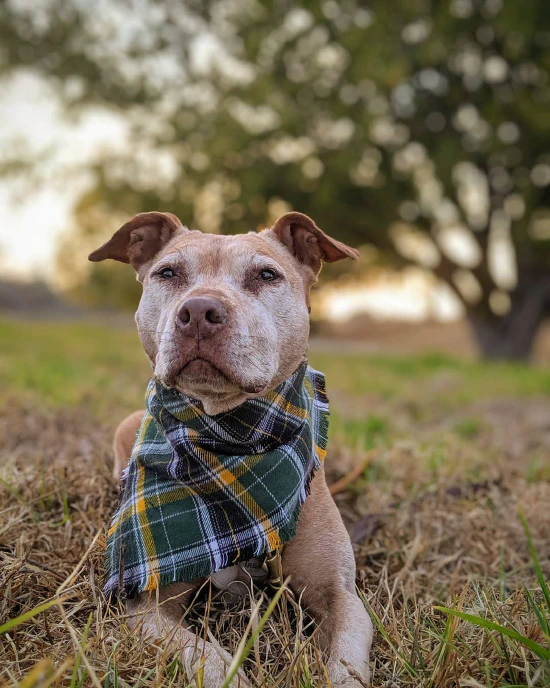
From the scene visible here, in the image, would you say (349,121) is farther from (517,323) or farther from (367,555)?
(367,555)

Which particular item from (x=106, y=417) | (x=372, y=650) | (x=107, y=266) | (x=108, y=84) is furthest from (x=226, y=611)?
(x=107, y=266)

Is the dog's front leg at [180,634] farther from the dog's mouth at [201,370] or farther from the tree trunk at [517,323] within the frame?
the tree trunk at [517,323]

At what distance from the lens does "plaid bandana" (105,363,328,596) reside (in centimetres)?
227

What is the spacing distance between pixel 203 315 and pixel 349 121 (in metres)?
14.0

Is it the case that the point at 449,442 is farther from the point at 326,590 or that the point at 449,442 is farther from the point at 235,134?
the point at 235,134

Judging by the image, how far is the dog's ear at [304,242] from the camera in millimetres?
2732

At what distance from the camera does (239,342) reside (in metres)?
2.16

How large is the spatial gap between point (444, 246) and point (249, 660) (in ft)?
54.4

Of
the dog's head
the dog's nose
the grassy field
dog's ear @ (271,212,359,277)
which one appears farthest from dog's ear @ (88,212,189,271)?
the grassy field

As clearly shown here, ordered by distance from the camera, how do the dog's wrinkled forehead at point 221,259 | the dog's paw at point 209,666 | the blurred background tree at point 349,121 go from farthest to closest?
the blurred background tree at point 349,121
the dog's wrinkled forehead at point 221,259
the dog's paw at point 209,666

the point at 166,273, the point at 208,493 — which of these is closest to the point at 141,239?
the point at 166,273

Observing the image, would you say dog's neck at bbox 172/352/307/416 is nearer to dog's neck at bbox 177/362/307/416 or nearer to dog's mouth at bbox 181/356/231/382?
dog's neck at bbox 177/362/307/416

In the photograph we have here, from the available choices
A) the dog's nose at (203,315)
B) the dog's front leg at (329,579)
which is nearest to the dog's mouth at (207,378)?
the dog's nose at (203,315)

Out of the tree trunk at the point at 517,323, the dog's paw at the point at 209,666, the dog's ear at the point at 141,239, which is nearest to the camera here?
the dog's paw at the point at 209,666
